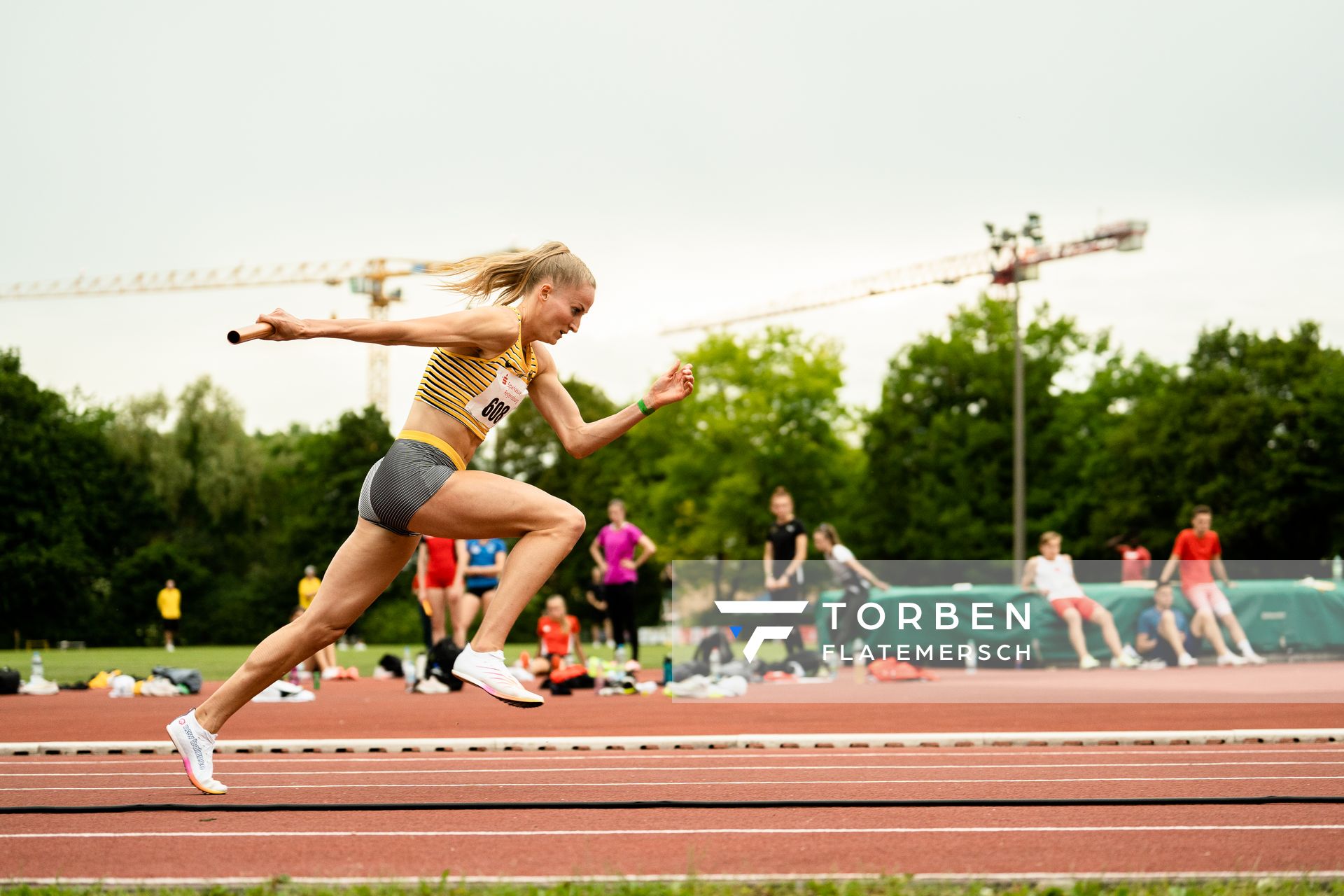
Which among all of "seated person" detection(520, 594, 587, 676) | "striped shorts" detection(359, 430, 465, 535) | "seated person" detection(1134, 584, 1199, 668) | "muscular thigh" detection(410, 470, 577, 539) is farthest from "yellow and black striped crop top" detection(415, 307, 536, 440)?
"seated person" detection(1134, 584, 1199, 668)

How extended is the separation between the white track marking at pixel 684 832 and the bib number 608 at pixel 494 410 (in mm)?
1681

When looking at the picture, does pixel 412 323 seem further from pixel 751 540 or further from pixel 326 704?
pixel 751 540

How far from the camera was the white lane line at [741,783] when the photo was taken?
22.6ft

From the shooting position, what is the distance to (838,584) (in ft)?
51.2

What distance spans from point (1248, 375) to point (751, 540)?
20.6 metres

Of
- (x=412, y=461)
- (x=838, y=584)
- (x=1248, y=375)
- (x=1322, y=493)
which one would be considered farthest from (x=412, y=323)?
(x=1248, y=375)

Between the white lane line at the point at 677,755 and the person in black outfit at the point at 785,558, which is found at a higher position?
the person in black outfit at the point at 785,558

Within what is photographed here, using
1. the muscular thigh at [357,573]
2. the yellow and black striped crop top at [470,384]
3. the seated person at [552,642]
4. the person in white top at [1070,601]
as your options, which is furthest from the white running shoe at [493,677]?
the person in white top at [1070,601]

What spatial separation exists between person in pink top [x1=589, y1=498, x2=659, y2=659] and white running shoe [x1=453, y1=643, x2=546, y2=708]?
11049 millimetres

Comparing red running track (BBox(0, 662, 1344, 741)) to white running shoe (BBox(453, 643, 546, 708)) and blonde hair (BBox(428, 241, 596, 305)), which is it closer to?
white running shoe (BBox(453, 643, 546, 708))

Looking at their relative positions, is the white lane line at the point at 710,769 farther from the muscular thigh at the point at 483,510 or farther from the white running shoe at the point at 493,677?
the muscular thigh at the point at 483,510

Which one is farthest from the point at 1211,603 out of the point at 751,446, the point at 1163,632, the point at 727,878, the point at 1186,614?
the point at 751,446

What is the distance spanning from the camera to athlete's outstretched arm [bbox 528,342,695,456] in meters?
6.29

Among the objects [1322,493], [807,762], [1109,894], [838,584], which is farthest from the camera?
[1322,493]
